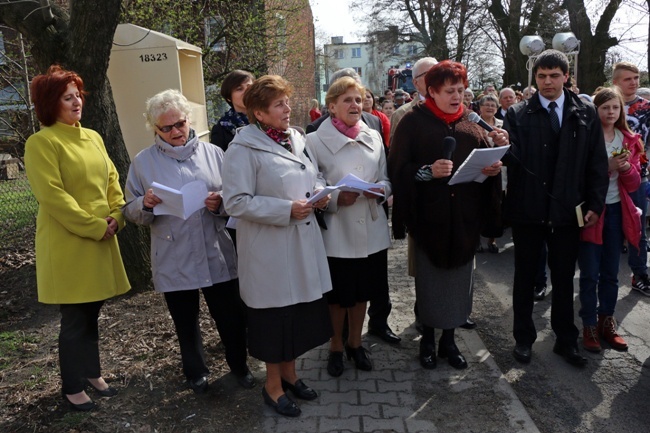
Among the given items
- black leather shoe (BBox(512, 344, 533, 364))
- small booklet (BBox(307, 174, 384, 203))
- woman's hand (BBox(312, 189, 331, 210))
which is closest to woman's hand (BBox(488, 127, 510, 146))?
small booklet (BBox(307, 174, 384, 203))

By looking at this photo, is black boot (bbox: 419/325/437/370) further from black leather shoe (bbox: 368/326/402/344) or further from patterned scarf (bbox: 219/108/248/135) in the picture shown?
patterned scarf (bbox: 219/108/248/135)

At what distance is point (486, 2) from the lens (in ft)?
77.2

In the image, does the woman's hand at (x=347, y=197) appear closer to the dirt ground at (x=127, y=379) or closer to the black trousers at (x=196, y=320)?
the black trousers at (x=196, y=320)

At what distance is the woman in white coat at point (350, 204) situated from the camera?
3740 mm

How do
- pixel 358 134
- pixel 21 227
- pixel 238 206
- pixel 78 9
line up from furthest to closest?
pixel 21 227, pixel 78 9, pixel 358 134, pixel 238 206

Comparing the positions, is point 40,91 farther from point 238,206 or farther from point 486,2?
point 486,2

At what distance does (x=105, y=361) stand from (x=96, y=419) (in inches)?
33.9

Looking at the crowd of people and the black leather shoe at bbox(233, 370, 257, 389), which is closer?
the crowd of people

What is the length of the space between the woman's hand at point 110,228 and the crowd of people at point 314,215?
0.03ft

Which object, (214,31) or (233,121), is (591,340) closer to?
(233,121)

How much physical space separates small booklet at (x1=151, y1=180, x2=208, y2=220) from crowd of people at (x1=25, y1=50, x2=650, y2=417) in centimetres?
2

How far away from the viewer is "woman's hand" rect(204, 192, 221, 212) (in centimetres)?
347

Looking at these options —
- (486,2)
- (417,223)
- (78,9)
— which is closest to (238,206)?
(417,223)

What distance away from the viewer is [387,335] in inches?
179
